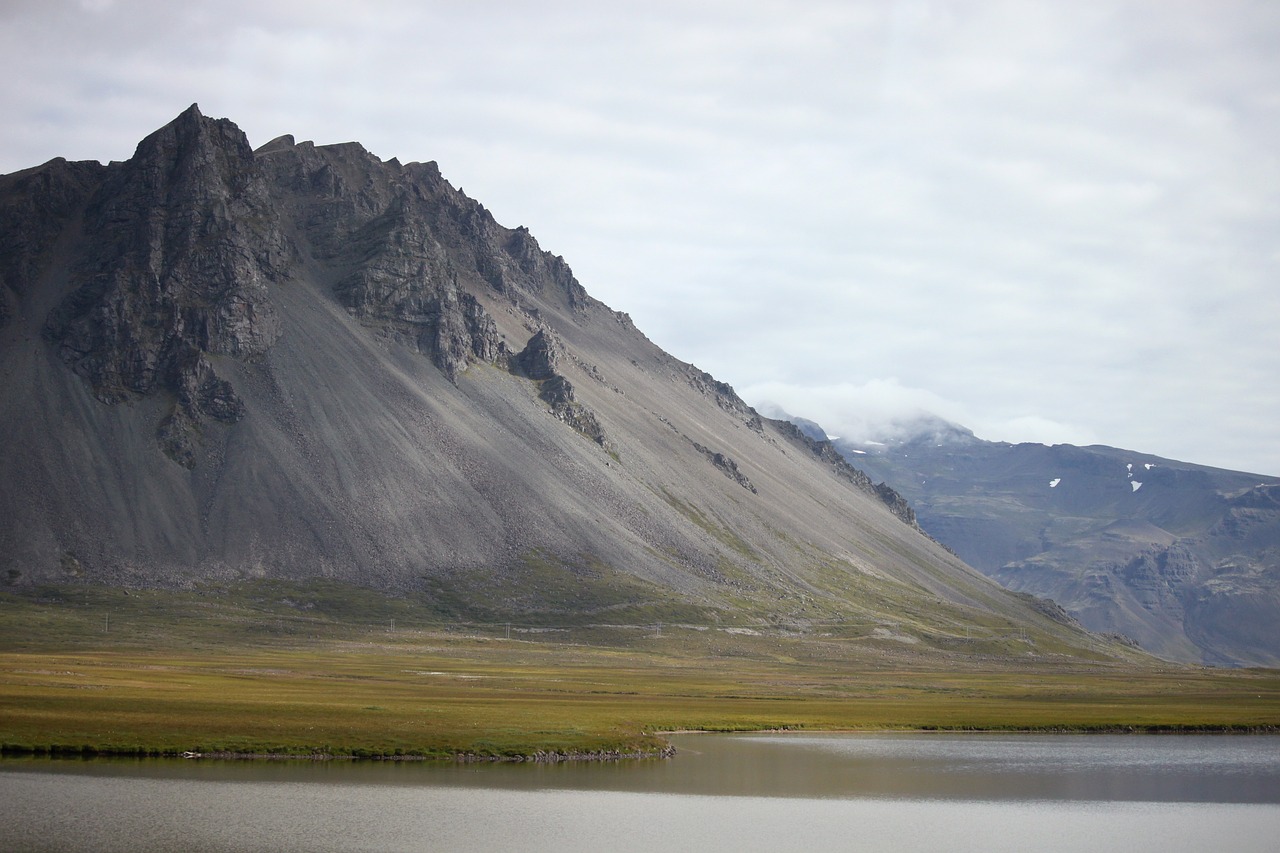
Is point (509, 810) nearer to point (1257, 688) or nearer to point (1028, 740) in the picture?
point (1028, 740)

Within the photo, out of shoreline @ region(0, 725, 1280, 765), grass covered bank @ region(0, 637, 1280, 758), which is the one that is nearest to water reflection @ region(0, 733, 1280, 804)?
shoreline @ region(0, 725, 1280, 765)

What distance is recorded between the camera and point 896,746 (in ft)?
327

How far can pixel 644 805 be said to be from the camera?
66125mm

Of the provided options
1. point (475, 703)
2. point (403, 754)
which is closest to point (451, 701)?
point (475, 703)

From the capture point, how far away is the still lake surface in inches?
2186

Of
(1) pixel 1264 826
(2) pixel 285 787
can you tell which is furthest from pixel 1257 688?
(2) pixel 285 787

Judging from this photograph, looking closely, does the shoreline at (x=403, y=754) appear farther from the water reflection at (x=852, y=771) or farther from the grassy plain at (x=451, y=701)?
the water reflection at (x=852, y=771)

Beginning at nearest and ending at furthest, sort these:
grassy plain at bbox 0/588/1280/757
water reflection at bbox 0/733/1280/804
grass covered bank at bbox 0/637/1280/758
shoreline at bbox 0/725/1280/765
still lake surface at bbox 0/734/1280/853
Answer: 1. still lake surface at bbox 0/734/1280/853
2. water reflection at bbox 0/733/1280/804
3. shoreline at bbox 0/725/1280/765
4. grass covered bank at bbox 0/637/1280/758
5. grassy plain at bbox 0/588/1280/757

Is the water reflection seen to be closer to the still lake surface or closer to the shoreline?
the still lake surface

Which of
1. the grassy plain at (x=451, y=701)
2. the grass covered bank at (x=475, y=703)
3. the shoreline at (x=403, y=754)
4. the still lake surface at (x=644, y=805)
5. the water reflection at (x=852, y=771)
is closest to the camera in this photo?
the still lake surface at (x=644, y=805)

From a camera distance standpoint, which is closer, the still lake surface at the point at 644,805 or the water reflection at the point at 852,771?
the still lake surface at the point at 644,805

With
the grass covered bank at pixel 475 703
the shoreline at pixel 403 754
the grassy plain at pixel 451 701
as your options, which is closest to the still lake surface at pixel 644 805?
the shoreline at pixel 403 754

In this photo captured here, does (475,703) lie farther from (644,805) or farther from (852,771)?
(644,805)

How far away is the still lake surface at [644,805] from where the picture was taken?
55.5 metres
